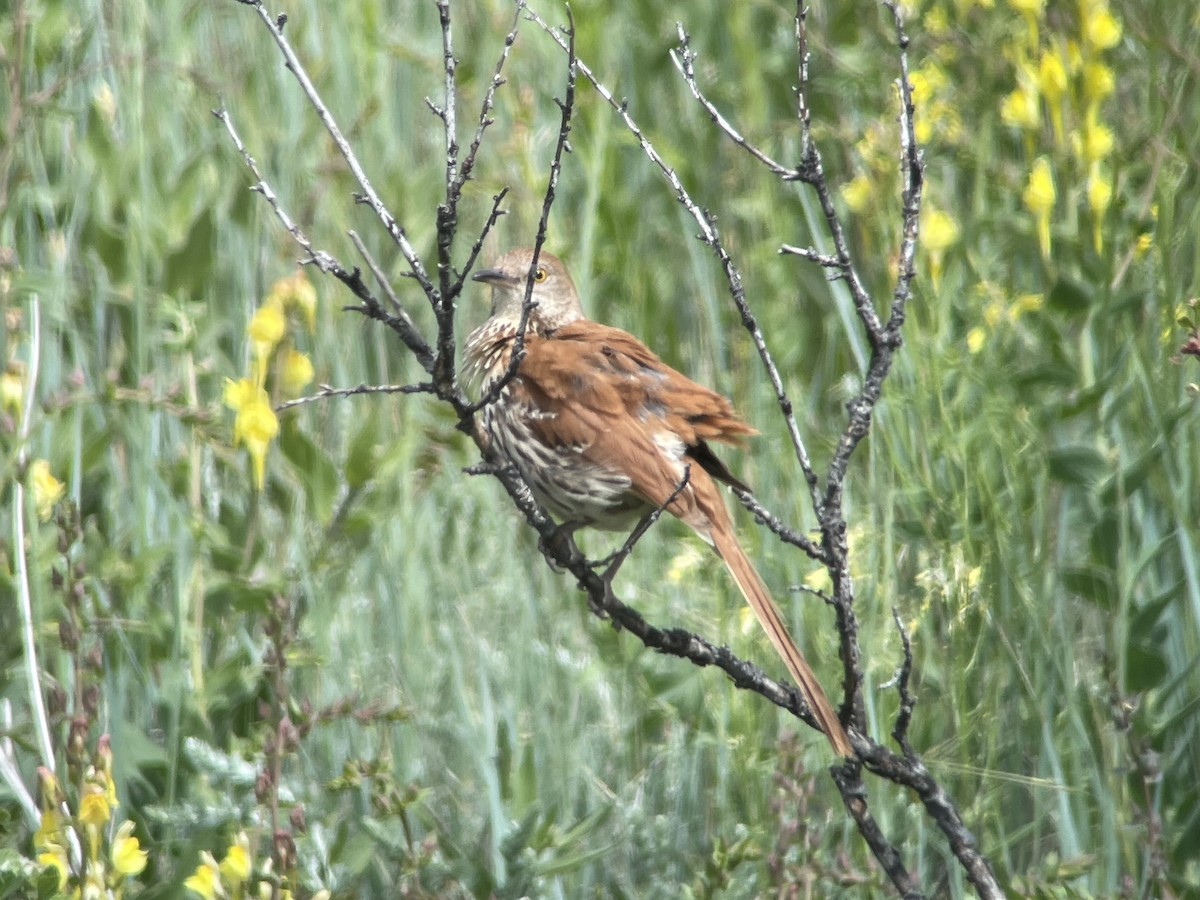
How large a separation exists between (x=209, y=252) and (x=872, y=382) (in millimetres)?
2367

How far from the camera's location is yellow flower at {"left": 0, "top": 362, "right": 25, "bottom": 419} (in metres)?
3.26

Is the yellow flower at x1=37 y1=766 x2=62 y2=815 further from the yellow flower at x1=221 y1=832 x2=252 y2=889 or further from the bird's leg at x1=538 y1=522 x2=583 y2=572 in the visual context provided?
the bird's leg at x1=538 y1=522 x2=583 y2=572

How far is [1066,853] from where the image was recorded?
3.20 meters

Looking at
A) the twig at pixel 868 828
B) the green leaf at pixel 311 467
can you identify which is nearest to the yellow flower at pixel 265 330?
the green leaf at pixel 311 467

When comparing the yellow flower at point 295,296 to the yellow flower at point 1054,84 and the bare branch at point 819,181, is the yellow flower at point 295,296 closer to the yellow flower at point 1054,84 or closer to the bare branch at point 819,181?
the bare branch at point 819,181

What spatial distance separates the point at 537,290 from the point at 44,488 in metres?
1.62

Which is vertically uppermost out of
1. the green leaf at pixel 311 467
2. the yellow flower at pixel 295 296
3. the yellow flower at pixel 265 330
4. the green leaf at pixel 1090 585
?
the yellow flower at pixel 295 296

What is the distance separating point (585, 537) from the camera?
4.66 m

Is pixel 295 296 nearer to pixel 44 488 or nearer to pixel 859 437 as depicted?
pixel 44 488

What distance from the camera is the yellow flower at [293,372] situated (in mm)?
3420

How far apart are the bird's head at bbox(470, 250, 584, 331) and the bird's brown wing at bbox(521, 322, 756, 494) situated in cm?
66

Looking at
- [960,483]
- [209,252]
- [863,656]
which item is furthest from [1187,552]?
[209,252]

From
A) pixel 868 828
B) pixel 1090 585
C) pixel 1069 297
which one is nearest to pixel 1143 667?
pixel 1090 585

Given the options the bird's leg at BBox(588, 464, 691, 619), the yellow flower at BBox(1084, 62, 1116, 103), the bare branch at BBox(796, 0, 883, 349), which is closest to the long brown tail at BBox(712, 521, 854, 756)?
the bird's leg at BBox(588, 464, 691, 619)
